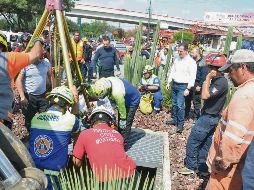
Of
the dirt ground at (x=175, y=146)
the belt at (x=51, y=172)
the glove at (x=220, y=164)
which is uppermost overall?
the glove at (x=220, y=164)

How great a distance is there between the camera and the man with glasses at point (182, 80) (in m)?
6.66

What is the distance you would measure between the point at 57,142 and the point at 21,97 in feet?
6.22

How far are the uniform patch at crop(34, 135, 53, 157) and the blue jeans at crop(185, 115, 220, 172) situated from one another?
2264 mm

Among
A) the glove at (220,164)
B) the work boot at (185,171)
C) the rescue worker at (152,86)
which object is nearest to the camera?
the glove at (220,164)

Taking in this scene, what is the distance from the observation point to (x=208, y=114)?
15.5 feet

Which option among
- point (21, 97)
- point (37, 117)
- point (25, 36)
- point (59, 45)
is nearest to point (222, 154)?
point (37, 117)

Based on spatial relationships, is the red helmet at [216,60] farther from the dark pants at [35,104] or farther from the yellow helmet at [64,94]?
the dark pants at [35,104]

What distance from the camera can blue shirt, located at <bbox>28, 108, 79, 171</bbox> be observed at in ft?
10.7

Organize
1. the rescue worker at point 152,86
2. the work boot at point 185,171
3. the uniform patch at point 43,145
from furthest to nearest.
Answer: the rescue worker at point 152,86
the work boot at point 185,171
the uniform patch at point 43,145

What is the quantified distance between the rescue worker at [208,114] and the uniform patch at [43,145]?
2.26 metres

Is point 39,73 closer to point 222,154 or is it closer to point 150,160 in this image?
point 150,160

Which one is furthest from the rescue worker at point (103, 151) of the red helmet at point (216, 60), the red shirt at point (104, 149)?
the red helmet at point (216, 60)

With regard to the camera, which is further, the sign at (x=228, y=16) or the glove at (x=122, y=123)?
the sign at (x=228, y=16)

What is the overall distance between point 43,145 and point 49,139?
8 centimetres
